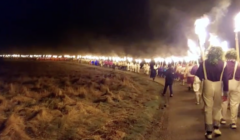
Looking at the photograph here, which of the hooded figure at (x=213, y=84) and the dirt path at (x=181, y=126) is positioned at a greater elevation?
the hooded figure at (x=213, y=84)

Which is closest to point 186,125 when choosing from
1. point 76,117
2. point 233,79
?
point 233,79

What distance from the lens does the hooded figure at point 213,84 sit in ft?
25.4

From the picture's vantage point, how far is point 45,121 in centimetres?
1079

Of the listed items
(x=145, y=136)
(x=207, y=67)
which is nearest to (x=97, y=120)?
(x=145, y=136)

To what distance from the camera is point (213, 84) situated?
774cm

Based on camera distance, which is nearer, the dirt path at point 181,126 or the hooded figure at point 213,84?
the hooded figure at point 213,84

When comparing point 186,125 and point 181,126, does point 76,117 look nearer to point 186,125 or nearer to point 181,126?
point 181,126

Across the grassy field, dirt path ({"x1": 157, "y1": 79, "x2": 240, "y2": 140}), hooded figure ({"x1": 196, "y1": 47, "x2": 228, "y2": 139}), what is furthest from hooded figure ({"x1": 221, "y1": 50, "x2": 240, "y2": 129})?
the grassy field

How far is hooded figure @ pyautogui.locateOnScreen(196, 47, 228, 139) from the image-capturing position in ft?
25.4

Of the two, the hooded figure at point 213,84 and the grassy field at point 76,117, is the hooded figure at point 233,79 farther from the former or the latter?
the grassy field at point 76,117

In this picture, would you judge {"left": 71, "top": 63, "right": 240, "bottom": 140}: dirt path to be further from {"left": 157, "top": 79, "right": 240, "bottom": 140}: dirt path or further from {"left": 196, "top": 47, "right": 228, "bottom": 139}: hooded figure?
{"left": 196, "top": 47, "right": 228, "bottom": 139}: hooded figure

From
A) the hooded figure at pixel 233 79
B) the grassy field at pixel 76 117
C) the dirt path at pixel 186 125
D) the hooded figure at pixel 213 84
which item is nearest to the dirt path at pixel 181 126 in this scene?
the dirt path at pixel 186 125

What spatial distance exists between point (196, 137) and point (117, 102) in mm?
7171

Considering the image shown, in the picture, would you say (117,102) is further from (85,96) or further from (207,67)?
(207,67)
